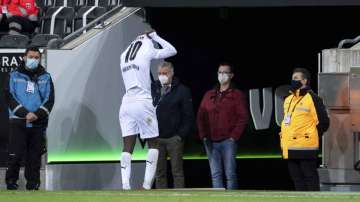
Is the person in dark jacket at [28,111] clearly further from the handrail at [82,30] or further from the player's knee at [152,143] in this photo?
the player's knee at [152,143]

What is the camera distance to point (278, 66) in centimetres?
1841

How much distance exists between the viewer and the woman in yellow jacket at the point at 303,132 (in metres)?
13.9

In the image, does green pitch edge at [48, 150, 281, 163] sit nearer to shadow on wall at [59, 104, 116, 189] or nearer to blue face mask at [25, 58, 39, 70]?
shadow on wall at [59, 104, 116, 189]

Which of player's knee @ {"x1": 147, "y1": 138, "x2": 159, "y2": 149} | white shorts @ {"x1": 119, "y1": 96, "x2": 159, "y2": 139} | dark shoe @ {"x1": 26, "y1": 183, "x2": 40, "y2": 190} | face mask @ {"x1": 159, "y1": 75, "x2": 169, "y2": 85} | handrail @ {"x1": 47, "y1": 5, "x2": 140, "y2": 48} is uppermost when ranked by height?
handrail @ {"x1": 47, "y1": 5, "x2": 140, "y2": 48}

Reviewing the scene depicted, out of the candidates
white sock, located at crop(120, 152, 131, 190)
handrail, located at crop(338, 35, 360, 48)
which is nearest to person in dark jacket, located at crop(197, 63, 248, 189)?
handrail, located at crop(338, 35, 360, 48)

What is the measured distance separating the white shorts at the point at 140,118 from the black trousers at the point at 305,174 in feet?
5.93

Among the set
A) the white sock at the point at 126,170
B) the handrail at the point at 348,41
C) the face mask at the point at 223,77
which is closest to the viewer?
the white sock at the point at 126,170

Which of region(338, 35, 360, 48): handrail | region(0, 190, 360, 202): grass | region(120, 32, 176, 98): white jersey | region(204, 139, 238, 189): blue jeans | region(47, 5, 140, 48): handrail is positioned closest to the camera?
region(0, 190, 360, 202): grass

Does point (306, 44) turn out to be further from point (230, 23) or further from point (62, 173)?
point (62, 173)

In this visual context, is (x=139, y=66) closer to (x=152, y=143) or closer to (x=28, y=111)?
(x=152, y=143)

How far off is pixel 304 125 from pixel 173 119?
225cm

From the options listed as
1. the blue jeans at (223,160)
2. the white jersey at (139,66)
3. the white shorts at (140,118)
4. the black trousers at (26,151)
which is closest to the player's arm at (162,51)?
the white jersey at (139,66)

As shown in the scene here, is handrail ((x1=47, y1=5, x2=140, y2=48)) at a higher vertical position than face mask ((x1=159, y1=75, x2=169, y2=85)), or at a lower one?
higher

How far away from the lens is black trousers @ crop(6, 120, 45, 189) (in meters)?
14.7
